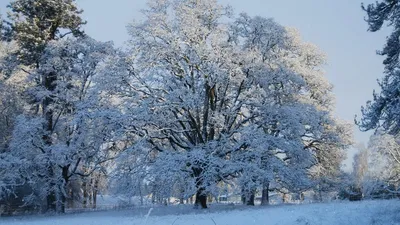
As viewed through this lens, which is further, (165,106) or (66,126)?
(66,126)

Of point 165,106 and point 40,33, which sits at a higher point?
point 40,33

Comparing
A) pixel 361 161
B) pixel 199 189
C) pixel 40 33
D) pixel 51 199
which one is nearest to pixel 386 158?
pixel 361 161

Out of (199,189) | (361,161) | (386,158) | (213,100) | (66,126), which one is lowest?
(199,189)

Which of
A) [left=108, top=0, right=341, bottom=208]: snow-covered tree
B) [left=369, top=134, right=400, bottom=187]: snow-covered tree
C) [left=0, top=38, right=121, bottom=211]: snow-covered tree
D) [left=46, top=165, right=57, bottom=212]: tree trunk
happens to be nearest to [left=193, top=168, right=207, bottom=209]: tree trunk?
[left=108, top=0, right=341, bottom=208]: snow-covered tree

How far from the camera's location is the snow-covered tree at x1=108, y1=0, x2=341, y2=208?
2378cm

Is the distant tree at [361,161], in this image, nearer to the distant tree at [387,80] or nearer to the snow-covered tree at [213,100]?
the snow-covered tree at [213,100]

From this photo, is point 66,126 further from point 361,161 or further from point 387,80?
point 361,161

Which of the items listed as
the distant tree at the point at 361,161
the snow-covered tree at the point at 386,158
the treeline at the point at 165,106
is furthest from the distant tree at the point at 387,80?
the distant tree at the point at 361,161

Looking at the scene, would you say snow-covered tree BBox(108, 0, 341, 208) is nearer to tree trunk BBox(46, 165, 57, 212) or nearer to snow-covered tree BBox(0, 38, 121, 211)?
snow-covered tree BBox(0, 38, 121, 211)

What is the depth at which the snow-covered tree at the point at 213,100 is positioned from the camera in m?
23.8

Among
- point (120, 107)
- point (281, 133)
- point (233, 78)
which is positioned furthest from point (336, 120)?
point (120, 107)

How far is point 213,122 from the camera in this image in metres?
25.7

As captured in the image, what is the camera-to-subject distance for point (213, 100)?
27359 mm

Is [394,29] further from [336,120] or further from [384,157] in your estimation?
[384,157]
